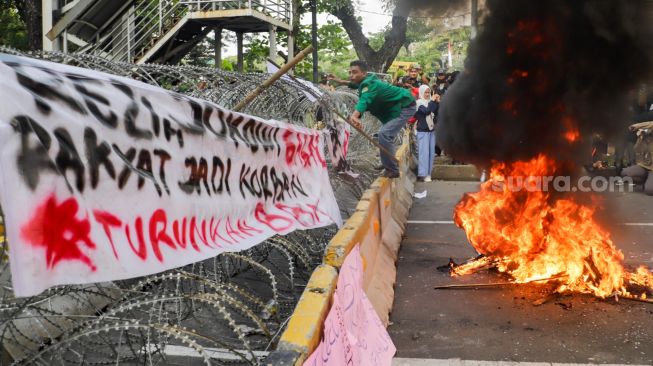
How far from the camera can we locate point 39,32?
625 inches

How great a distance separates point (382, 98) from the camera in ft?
34.4

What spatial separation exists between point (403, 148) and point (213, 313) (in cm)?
854

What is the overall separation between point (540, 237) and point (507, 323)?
1866mm

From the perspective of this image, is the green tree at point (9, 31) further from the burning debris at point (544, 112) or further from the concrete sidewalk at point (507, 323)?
the concrete sidewalk at point (507, 323)

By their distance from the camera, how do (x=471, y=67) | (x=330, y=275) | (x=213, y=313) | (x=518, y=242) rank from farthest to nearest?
(x=471, y=67) → (x=518, y=242) → (x=213, y=313) → (x=330, y=275)

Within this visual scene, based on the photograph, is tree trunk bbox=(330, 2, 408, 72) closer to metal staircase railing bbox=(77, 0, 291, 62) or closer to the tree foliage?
metal staircase railing bbox=(77, 0, 291, 62)

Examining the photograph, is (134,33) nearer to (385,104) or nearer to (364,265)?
(385,104)

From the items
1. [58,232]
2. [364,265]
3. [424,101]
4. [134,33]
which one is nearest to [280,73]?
[364,265]

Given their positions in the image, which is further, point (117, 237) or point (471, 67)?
point (471, 67)

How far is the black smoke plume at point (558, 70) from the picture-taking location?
7.46m

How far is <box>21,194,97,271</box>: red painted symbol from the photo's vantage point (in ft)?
7.62

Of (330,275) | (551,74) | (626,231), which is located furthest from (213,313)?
(626,231)

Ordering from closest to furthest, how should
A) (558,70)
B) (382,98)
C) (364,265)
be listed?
(364,265), (558,70), (382,98)

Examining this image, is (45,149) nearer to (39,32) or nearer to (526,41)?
(526,41)
